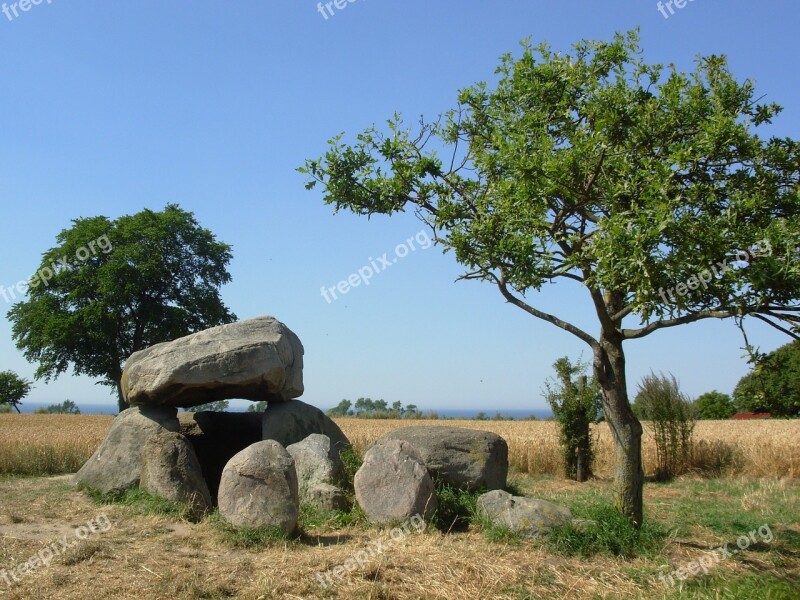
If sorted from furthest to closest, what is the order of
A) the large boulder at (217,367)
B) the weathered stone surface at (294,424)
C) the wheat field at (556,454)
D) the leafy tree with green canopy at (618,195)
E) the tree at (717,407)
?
the tree at (717,407), the wheat field at (556,454), the weathered stone surface at (294,424), the large boulder at (217,367), the leafy tree with green canopy at (618,195)

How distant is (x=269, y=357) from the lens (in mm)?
13453

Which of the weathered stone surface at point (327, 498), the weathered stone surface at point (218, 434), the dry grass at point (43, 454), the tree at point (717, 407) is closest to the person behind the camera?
the weathered stone surface at point (327, 498)

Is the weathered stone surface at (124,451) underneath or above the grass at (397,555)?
above

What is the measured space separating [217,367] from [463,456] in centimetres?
487

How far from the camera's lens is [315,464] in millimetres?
11844

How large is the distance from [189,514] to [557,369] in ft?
33.4

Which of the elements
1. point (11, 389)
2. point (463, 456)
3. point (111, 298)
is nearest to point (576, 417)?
point (463, 456)

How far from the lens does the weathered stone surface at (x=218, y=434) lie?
14719mm

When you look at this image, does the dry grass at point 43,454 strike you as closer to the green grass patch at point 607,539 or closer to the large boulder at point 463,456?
the large boulder at point 463,456

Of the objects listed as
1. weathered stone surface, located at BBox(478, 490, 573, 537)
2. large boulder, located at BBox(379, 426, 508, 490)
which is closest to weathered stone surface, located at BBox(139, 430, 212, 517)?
large boulder, located at BBox(379, 426, 508, 490)

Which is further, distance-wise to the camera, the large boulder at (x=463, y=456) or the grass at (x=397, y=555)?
the large boulder at (x=463, y=456)

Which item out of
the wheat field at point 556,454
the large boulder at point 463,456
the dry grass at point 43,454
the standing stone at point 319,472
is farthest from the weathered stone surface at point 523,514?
the dry grass at point 43,454

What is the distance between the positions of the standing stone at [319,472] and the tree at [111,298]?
1971cm

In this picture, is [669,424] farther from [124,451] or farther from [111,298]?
[111,298]
